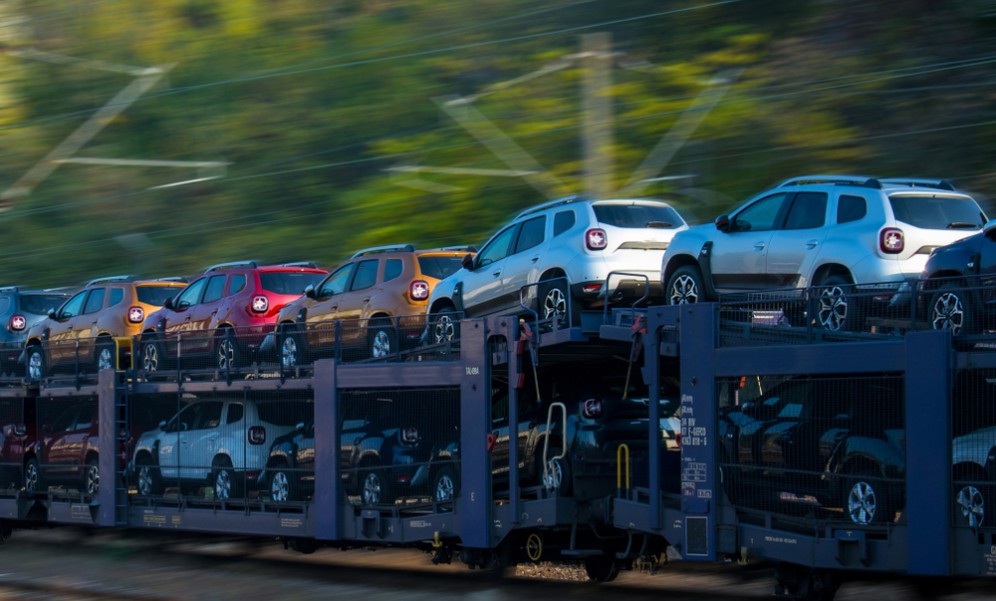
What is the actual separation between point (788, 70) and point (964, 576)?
2081 cm

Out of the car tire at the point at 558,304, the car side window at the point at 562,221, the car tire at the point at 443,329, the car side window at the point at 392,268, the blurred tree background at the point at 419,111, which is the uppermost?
the blurred tree background at the point at 419,111

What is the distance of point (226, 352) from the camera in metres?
15.7

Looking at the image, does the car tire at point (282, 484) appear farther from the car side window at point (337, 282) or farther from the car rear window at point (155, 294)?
the car rear window at point (155, 294)

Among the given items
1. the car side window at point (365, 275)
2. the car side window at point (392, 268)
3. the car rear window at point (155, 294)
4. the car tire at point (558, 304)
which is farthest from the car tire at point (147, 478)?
the car tire at point (558, 304)

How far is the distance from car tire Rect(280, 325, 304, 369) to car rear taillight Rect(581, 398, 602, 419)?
3.79 meters

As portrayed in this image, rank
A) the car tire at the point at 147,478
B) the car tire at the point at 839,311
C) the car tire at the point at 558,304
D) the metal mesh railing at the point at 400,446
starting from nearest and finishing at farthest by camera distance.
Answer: the car tire at the point at 839,311
the car tire at the point at 558,304
the metal mesh railing at the point at 400,446
the car tire at the point at 147,478

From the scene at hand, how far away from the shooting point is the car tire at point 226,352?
15617mm

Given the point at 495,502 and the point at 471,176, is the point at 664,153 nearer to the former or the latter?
the point at 471,176

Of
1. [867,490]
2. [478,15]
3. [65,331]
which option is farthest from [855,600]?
[478,15]

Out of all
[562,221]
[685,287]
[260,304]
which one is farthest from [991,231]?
[260,304]

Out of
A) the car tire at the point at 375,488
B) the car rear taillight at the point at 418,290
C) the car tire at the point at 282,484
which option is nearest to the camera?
the car tire at the point at 375,488

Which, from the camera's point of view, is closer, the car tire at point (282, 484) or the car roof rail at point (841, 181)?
the car roof rail at point (841, 181)

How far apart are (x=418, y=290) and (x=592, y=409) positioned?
3.79 m

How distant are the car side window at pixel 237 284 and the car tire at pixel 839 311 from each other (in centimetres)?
957
